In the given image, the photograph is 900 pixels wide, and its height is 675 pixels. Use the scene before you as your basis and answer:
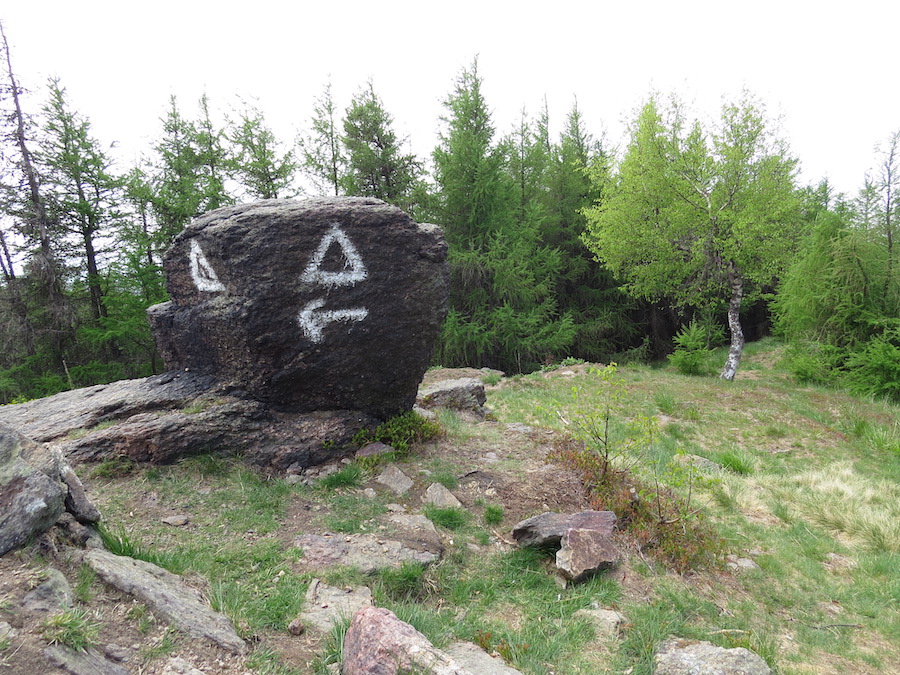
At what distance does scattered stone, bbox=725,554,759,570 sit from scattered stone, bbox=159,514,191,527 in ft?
15.9

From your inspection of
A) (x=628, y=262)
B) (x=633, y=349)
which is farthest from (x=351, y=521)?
(x=633, y=349)

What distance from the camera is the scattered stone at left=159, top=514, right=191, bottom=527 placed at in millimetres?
3878

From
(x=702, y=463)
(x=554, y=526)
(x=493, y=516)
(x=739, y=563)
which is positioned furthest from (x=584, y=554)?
(x=702, y=463)

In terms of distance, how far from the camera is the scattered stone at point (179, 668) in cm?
202

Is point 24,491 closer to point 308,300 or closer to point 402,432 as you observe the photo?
point 308,300

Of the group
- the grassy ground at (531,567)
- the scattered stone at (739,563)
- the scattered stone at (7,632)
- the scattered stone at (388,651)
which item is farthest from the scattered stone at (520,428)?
the scattered stone at (7,632)

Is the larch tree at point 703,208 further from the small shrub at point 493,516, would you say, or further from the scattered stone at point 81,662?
the scattered stone at point 81,662

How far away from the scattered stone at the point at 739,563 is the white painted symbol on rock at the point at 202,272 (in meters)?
5.76

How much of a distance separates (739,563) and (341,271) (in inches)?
193

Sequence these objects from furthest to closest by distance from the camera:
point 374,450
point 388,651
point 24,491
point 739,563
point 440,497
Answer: point 374,450, point 440,497, point 739,563, point 24,491, point 388,651

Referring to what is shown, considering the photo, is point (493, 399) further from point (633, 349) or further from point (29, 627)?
point (633, 349)

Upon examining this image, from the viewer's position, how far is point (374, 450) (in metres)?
5.40

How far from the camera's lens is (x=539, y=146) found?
20641mm

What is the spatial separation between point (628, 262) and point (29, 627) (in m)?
16.0
